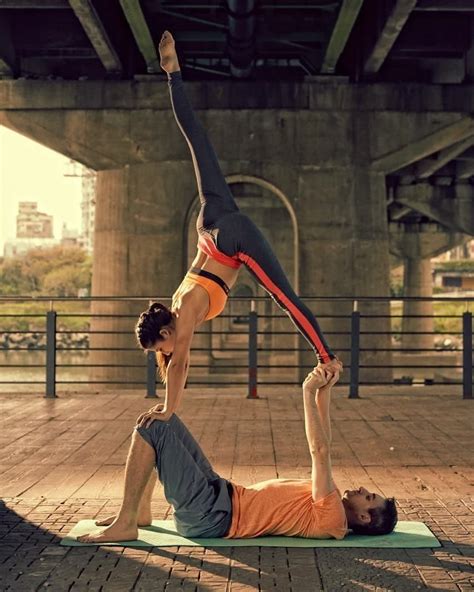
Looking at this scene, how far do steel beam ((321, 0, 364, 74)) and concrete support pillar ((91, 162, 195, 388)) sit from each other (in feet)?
12.8

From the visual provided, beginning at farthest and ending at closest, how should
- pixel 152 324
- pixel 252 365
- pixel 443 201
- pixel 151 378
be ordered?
1. pixel 443 201
2. pixel 252 365
3. pixel 151 378
4. pixel 152 324

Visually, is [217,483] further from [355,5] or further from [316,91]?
[316,91]

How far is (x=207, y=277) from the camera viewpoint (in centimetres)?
573

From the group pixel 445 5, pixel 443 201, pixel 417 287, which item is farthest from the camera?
pixel 417 287

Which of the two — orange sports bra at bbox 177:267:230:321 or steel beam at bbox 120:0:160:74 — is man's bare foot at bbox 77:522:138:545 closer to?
orange sports bra at bbox 177:267:230:321

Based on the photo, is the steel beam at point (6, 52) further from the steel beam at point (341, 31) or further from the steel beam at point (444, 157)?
the steel beam at point (444, 157)

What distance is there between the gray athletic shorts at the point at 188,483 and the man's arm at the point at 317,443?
1.61 ft

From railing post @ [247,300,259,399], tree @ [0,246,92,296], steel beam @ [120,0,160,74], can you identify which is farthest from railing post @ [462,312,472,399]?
tree @ [0,246,92,296]

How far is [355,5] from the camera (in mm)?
16609

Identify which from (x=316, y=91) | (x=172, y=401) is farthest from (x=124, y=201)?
(x=172, y=401)

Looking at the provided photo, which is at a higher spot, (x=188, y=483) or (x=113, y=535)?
(x=188, y=483)

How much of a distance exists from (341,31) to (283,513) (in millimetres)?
14302

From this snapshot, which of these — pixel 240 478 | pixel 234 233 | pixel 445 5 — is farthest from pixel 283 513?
pixel 445 5

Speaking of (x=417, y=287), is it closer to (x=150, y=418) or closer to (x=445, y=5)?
(x=445, y=5)
